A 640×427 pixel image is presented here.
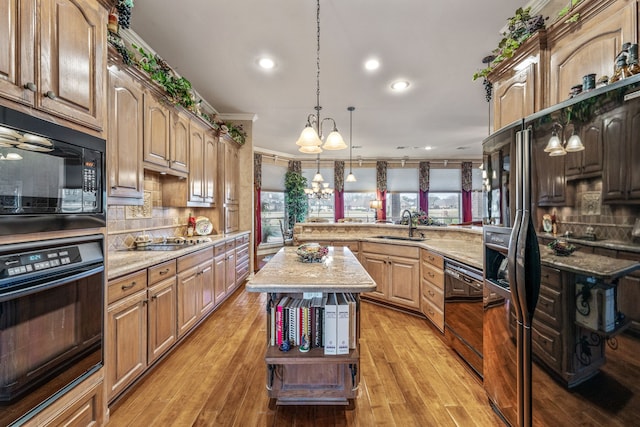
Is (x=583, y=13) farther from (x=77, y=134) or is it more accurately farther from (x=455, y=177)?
(x=455, y=177)

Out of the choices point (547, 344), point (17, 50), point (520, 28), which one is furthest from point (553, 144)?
point (17, 50)

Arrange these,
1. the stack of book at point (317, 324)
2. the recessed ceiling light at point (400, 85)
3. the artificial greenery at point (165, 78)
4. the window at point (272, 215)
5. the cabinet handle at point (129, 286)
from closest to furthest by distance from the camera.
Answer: the stack of book at point (317, 324) < the cabinet handle at point (129, 286) < the artificial greenery at point (165, 78) < the recessed ceiling light at point (400, 85) < the window at point (272, 215)

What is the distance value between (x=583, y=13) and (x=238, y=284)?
14.8ft

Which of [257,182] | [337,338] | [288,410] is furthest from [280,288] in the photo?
[257,182]

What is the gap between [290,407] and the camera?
182cm

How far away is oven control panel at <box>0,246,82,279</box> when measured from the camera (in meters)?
1.04

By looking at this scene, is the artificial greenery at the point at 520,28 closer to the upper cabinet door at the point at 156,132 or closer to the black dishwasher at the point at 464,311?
the black dishwasher at the point at 464,311

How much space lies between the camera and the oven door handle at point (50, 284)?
3.39ft

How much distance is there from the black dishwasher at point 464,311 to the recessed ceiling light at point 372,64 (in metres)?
2.33

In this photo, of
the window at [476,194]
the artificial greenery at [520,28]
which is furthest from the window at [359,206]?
the artificial greenery at [520,28]

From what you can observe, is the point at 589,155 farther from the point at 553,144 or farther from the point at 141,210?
the point at 141,210

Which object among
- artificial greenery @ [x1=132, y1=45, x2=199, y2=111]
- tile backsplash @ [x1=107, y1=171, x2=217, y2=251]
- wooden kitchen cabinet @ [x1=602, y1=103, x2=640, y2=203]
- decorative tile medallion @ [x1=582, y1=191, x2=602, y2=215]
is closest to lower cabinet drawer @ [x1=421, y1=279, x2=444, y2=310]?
decorative tile medallion @ [x1=582, y1=191, x2=602, y2=215]

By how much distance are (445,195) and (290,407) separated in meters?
8.80

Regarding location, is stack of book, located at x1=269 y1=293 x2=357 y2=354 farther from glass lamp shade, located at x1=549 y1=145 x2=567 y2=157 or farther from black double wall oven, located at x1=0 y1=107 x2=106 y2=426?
glass lamp shade, located at x1=549 y1=145 x2=567 y2=157
